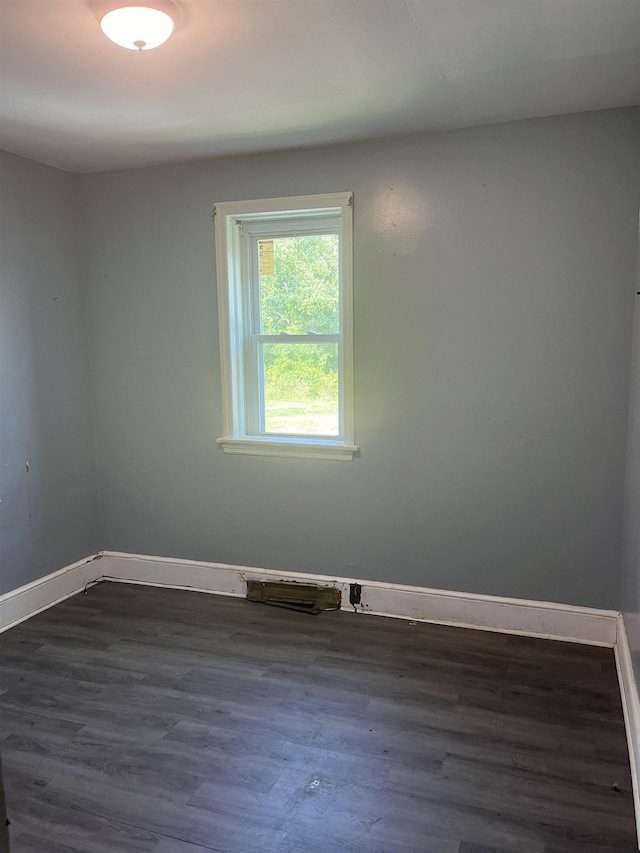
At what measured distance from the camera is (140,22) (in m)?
1.90

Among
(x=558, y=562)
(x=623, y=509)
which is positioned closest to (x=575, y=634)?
(x=558, y=562)

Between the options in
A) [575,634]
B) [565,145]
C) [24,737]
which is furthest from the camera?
[575,634]

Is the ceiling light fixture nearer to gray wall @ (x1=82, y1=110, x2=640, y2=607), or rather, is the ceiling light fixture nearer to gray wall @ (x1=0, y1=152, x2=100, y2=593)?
gray wall @ (x1=82, y1=110, x2=640, y2=607)

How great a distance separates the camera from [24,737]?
7.89 ft

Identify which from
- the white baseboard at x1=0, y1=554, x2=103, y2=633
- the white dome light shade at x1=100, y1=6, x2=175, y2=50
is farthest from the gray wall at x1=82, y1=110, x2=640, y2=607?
the white dome light shade at x1=100, y1=6, x2=175, y2=50

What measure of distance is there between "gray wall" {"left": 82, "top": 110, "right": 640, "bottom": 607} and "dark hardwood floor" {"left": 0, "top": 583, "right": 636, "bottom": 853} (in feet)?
1.58

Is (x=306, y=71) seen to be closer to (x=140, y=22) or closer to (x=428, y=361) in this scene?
(x=140, y=22)

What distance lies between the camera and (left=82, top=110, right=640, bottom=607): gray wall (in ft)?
9.56

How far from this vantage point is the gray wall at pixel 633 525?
2346 mm

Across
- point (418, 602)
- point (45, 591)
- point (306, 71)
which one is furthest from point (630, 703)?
point (45, 591)

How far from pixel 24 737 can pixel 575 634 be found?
8.28ft

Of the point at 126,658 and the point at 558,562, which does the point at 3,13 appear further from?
the point at 558,562

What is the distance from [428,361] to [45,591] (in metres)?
2.55

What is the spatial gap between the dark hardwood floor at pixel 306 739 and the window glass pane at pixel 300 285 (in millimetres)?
1662
